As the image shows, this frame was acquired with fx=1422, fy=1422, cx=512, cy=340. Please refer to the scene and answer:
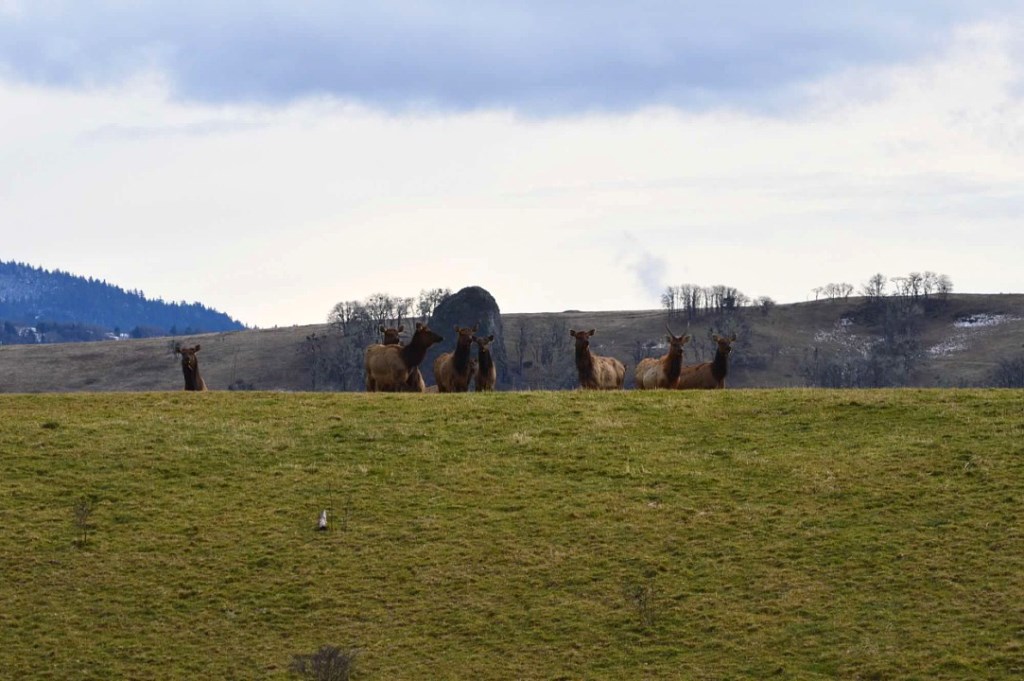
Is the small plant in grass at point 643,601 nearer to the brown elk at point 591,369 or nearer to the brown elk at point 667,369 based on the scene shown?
the brown elk at point 667,369

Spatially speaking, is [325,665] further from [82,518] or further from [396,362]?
[396,362]

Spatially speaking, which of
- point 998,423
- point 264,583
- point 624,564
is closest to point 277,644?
point 264,583

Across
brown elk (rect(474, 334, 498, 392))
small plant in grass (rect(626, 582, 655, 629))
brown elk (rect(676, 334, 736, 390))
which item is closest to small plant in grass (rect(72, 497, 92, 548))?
small plant in grass (rect(626, 582, 655, 629))

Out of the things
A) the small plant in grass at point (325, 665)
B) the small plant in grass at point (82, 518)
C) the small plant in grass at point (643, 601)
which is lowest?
the small plant in grass at point (325, 665)

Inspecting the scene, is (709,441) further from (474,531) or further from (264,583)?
(264,583)

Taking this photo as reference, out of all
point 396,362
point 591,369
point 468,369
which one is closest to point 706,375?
point 591,369

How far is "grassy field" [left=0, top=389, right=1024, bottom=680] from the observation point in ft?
72.6

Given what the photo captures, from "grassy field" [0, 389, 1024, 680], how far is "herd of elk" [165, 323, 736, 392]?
17.8 ft

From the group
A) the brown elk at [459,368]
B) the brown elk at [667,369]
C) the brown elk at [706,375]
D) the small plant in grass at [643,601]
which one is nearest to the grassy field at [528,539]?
the small plant in grass at [643,601]

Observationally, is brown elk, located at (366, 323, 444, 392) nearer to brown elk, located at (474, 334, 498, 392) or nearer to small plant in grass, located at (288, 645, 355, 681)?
brown elk, located at (474, 334, 498, 392)

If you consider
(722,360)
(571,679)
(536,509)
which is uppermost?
(722,360)

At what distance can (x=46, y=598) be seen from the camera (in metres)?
24.4

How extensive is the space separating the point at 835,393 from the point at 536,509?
11477 mm

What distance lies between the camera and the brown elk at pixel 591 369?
42250mm
